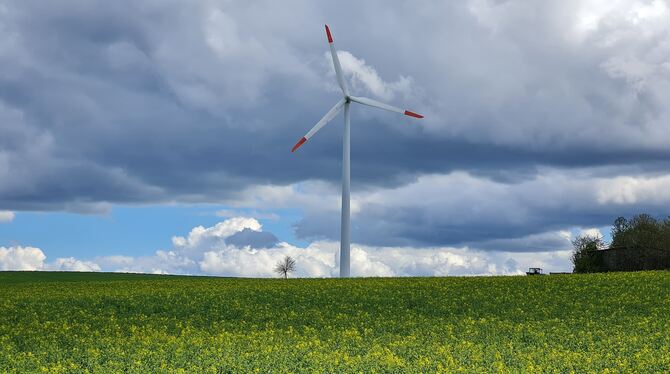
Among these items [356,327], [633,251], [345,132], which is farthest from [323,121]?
[633,251]

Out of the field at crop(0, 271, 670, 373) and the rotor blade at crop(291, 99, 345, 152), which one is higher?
the rotor blade at crop(291, 99, 345, 152)

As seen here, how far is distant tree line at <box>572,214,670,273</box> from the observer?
8531 centimetres

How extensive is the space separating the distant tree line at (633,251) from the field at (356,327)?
3781 centimetres

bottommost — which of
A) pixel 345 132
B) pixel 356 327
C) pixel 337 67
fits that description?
pixel 356 327

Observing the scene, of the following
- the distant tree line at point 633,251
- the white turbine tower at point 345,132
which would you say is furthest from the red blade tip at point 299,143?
the distant tree line at point 633,251

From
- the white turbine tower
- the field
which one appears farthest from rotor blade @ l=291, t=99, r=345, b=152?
the field

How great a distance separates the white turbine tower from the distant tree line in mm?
39877

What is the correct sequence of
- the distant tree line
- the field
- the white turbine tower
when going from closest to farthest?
the field
the white turbine tower
the distant tree line

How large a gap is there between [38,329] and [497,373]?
70.7ft

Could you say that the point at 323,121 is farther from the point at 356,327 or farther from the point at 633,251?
the point at 633,251

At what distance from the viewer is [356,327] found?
31500 millimetres

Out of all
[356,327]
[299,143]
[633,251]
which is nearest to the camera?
[356,327]

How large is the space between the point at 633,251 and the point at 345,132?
45415mm

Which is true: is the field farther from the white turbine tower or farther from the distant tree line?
the distant tree line
